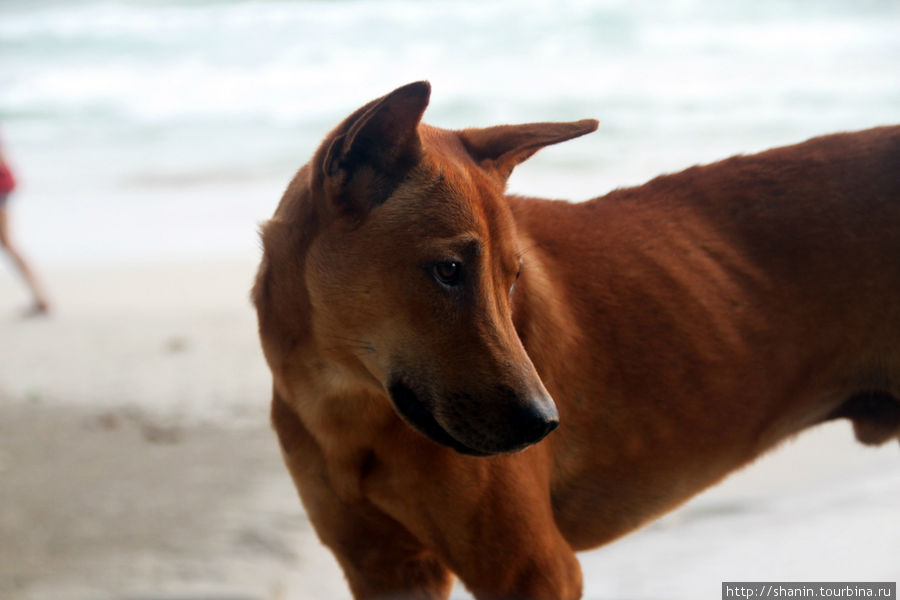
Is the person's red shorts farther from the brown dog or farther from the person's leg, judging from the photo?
the brown dog

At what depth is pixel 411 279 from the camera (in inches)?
71.9

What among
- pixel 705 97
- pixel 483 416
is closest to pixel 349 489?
pixel 483 416

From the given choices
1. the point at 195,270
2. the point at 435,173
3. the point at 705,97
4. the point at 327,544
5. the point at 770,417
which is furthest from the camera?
the point at 705,97

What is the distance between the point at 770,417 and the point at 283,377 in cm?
136

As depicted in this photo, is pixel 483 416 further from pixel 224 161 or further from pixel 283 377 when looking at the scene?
pixel 224 161

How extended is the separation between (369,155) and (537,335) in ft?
2.10

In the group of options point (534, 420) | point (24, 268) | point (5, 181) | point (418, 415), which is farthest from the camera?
point (24, 268)

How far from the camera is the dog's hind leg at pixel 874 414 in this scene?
8.39 feet

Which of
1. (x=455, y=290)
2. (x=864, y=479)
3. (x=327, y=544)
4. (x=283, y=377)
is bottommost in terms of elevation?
(x=864, y=479)

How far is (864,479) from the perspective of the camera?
367 centimetres

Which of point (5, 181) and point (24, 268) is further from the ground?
point (5, 181)

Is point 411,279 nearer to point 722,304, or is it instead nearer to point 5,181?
point 722,304

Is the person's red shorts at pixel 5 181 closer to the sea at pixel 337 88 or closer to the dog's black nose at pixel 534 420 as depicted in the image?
the sea at pixel 337 88

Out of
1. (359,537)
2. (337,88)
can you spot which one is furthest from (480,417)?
(337,88)
